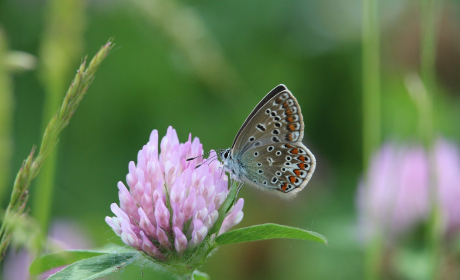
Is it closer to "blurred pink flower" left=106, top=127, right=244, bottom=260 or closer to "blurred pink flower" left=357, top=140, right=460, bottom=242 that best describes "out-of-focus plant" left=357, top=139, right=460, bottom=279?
"blurred pink flower" left=357, top=140, right=460, bottom=242

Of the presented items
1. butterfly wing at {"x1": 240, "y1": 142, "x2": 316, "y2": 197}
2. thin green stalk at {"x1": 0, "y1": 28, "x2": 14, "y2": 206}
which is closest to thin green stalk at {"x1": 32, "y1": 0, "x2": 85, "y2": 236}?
thin green stalk at {"x1": 0, "y1": 28, "x2": 14, "y2": 206}

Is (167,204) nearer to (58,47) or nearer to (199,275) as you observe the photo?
(199,275)

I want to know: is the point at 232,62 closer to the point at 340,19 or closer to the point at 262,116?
the point at 340,19

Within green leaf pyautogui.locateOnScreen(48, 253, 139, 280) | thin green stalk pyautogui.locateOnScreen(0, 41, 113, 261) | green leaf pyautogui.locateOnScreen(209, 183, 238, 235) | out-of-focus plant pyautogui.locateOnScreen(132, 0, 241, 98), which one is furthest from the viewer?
out-of-focus plant pyautogui.locateOnScreen(132, 0, 241, 98)

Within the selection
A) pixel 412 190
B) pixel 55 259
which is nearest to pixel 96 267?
pixel 55 259

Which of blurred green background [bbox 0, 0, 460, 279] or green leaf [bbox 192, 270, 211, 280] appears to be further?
blurred green background [bbox 0, 0, 460, 279]

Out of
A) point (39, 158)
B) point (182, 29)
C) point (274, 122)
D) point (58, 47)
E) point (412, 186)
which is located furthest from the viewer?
point (412, 186)
